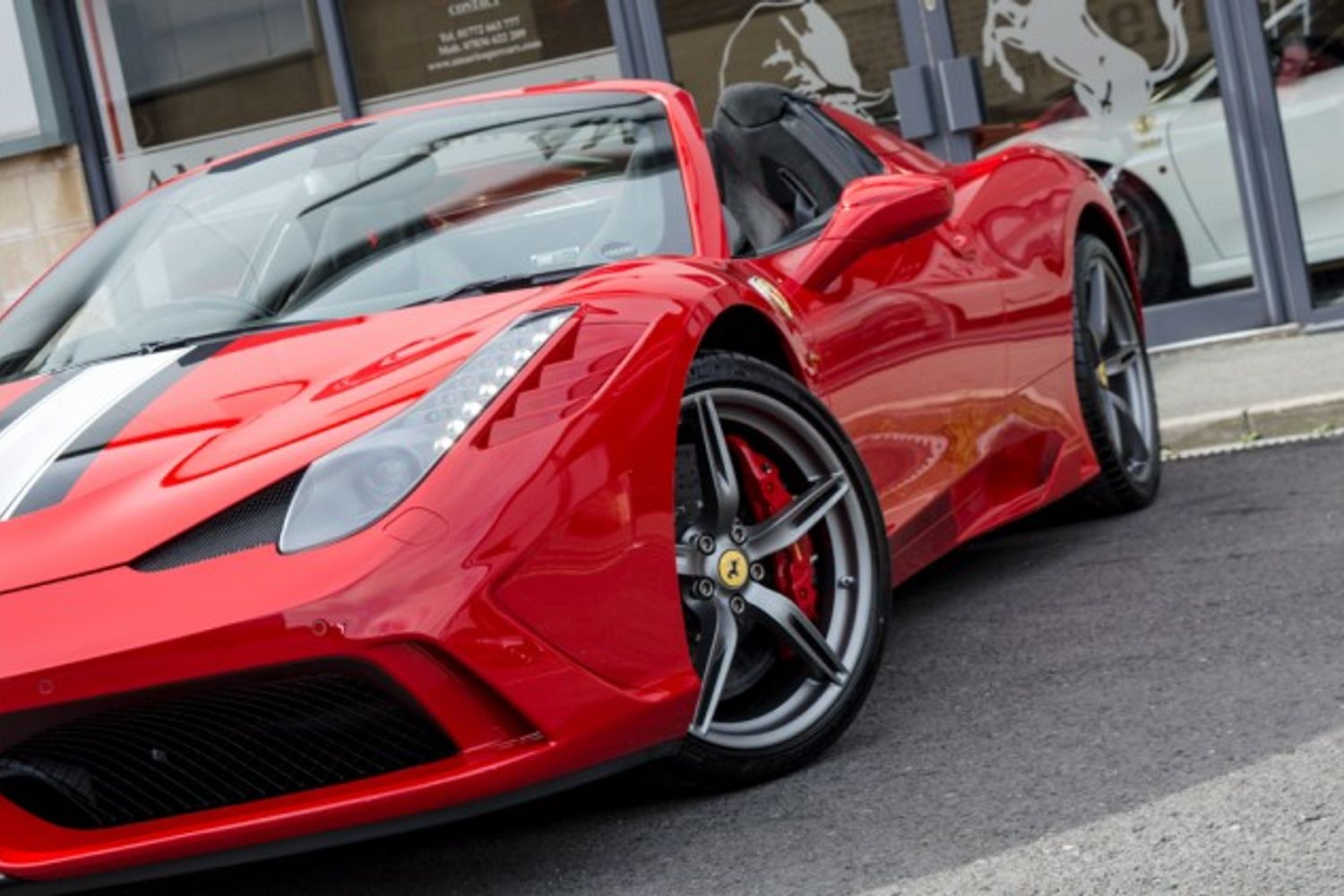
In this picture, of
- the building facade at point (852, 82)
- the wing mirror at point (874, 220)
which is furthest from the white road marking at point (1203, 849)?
the building facade at point (852, 82)

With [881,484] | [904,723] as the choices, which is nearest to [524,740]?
[904,723]

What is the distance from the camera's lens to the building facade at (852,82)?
908 centimetres

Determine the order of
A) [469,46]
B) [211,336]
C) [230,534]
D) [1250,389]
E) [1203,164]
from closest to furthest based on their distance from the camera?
1. [230,534]
2. [211,336]
3. [1250,389]
4. [1203,164]
5. [469,46]

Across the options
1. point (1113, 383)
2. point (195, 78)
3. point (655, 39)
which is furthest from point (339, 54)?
point (1113, 383)

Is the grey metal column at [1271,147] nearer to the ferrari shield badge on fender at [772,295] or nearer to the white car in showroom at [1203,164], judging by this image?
the white car in showroom at [1203,164]

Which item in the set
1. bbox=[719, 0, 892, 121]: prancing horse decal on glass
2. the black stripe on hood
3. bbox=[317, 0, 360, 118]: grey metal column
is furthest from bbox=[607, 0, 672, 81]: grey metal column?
the black stripe on hood

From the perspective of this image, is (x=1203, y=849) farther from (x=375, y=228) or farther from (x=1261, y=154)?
(x=1261, y=154)

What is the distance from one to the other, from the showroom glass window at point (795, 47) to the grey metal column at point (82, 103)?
2.82 meters

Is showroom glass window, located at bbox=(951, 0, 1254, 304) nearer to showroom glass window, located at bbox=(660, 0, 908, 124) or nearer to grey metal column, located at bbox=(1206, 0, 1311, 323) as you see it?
grey metal column, located at bbox=(1206, 0, 1311, 323)

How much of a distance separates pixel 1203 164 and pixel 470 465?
21.1 ft

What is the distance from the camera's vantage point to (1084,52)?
9.36 m

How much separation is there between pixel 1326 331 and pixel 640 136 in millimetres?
4962

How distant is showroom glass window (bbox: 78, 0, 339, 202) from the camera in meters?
10.7

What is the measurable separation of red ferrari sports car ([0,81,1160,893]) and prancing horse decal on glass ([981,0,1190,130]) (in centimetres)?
419
